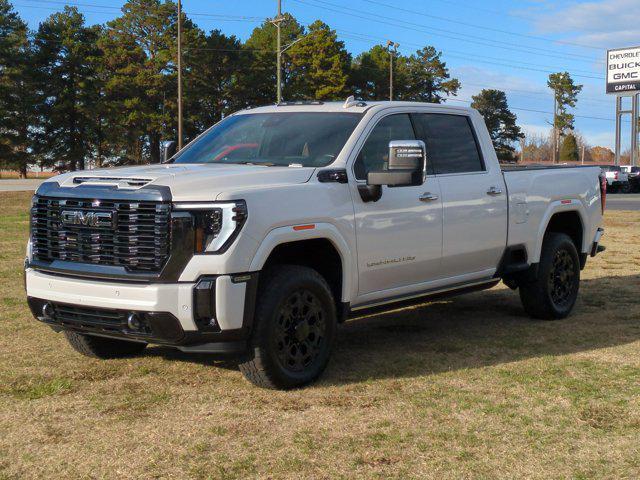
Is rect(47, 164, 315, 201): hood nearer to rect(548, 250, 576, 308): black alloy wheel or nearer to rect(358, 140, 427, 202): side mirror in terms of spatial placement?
rect(358, 140, 427, 202): side mirror

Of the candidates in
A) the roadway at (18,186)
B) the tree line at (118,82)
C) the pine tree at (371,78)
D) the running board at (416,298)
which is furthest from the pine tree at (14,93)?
the running board at (416,298)

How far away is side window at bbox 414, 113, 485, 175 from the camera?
675cm

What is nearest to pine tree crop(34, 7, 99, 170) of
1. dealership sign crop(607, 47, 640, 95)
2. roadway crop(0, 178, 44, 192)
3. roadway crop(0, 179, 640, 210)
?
roadway crop(0, 178, 44, 192)

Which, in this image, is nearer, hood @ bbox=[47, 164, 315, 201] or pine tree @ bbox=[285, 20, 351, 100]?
hood @ bbox=[47, 164, 315, 201]

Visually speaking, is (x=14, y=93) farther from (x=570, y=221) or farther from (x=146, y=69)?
(x=570, y=221)

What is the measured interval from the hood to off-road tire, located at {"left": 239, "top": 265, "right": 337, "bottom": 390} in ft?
1.95

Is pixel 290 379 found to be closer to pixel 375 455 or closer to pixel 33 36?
pixel 375 455

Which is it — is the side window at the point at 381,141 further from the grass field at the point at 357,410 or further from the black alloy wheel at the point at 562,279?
the black alloy wheel at the point at 562,279

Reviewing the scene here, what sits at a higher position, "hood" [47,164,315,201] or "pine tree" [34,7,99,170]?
"pine tree" [34,7,99,170]

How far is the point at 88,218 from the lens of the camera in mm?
5188

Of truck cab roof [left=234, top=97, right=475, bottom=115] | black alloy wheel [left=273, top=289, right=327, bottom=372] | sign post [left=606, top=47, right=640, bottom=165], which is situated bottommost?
black alloy wheel [left=273, top=289, right=327, bottom=372]

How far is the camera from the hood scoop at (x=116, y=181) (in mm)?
5161

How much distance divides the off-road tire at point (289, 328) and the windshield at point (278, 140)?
98 cm

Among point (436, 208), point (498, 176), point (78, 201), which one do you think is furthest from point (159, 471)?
point (498, 176)
